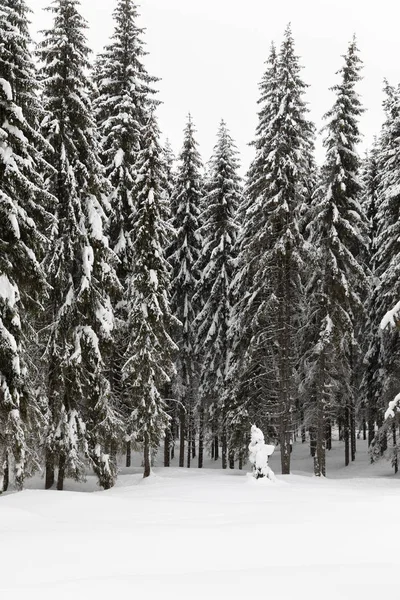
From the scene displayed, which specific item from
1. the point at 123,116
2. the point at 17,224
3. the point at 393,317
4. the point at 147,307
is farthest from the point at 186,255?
the point at 17,224

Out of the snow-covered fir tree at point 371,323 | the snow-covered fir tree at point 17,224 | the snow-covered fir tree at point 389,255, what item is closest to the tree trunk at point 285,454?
the snow-covered fir tree at point 389,255

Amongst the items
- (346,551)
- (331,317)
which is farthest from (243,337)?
(346,551)

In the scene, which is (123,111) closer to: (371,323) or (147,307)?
(147,307)

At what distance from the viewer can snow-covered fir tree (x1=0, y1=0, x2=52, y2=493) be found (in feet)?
44.3

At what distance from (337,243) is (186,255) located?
33.5 feet

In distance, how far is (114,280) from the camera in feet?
60.6

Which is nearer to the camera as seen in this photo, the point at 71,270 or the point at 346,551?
the point at 346,551

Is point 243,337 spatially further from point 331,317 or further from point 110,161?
point 110,161

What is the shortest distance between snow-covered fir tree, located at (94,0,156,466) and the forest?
0.31ft

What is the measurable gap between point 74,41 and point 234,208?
43.2ft

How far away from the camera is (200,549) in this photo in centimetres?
728

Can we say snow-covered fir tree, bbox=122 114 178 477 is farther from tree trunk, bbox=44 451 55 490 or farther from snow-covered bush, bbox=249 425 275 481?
snow-covered bush, bbox=249 425 275 481

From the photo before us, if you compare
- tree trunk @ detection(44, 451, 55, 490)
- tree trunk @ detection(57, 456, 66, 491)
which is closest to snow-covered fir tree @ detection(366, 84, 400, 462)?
tree trunk @ detection(57, 456, 66, 491)

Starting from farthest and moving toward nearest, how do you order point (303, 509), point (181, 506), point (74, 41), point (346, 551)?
point (74, 41) < point (181, 506) < point (303, 509) < point (346, 551)
